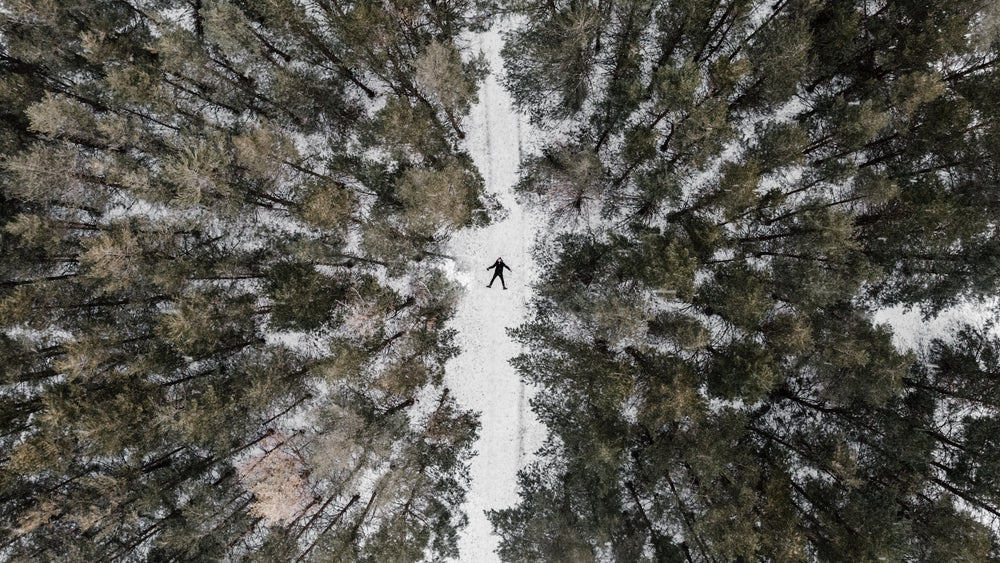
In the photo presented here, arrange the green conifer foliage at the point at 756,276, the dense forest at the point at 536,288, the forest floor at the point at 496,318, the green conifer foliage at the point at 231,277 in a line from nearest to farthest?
1. the green conifer foliage at the point at 756,276
2. the dense forest at the point at 536,288
3. the green conifer foliage at the point at 231,277
4. the forest floor at the point at 496,318

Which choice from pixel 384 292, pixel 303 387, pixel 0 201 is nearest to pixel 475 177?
pixel 384 292

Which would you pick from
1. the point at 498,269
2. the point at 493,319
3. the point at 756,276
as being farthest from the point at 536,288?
the point at 756,276

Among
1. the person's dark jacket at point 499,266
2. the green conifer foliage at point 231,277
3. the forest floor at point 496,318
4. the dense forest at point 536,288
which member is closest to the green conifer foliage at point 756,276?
the dense forest at point 536,288

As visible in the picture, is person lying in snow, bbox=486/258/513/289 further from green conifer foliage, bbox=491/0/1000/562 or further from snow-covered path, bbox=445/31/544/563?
green conifer foliage, bbox=491/0/1000/562

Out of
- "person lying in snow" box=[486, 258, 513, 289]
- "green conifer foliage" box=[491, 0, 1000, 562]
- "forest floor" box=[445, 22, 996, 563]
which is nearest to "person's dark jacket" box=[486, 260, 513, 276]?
"person lying in snow" box=[486, 258, 513, 289]

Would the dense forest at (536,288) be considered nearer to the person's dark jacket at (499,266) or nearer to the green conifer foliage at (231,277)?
the green conifer foliage at (231,277)

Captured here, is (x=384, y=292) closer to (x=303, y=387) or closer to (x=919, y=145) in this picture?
(x=303, y=387)
